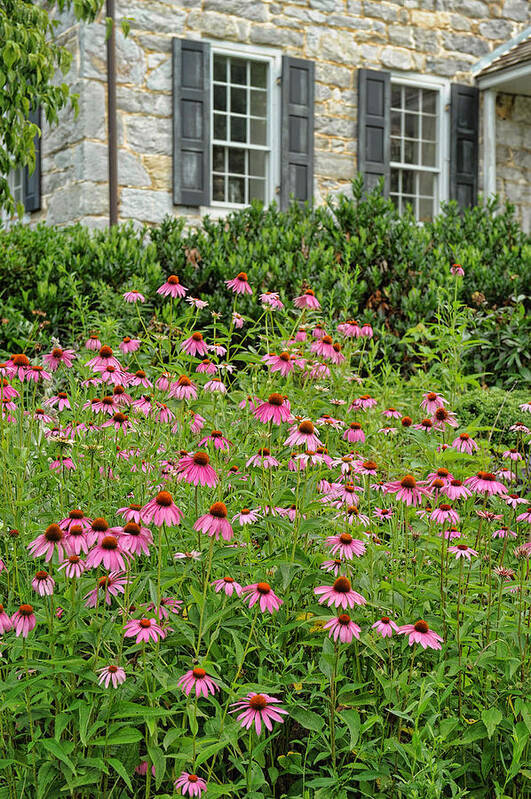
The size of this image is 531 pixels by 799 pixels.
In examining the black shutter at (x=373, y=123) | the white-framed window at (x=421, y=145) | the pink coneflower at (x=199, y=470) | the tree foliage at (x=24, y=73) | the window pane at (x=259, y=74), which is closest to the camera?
the pink coneflower at (x=199, y=470)

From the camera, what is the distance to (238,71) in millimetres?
8953

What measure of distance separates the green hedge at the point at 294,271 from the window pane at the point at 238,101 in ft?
7.90

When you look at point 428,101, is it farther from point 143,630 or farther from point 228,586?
point 143,630

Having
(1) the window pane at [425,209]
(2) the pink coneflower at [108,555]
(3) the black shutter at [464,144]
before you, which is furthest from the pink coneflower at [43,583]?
(1) the window pane at [425,209]

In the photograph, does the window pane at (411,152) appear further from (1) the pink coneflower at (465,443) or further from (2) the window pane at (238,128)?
(1) the pink coneflower at (465,443)

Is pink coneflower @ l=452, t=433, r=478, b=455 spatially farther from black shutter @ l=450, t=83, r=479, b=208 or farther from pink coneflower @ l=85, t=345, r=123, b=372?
black shutter @ l=450, t=83, r=479, b=208

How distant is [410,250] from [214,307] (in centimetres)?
169

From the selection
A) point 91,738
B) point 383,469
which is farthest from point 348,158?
point 91,738

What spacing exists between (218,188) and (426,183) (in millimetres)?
2879

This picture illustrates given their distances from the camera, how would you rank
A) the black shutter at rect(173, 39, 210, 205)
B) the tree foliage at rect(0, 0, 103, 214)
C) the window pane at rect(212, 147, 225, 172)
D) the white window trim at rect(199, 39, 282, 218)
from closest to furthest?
the tree foliage at rect(0, 0, 103, 214) < the black shutter at rect(173, 39, 210, 205) < the white window trim at rect(199, 39, 282, 218) < the window pane at rect(212, 147, 225, 172)

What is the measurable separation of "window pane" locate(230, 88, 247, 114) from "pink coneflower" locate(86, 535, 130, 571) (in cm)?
807

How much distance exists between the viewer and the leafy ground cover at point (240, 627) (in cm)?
176

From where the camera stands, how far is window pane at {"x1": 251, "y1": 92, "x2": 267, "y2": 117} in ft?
29.9

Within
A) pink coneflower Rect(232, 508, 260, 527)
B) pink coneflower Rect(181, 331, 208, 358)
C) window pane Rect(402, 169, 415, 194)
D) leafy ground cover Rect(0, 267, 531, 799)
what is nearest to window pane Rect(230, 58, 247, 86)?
window pane Rect(402, 169, 415, 194)
